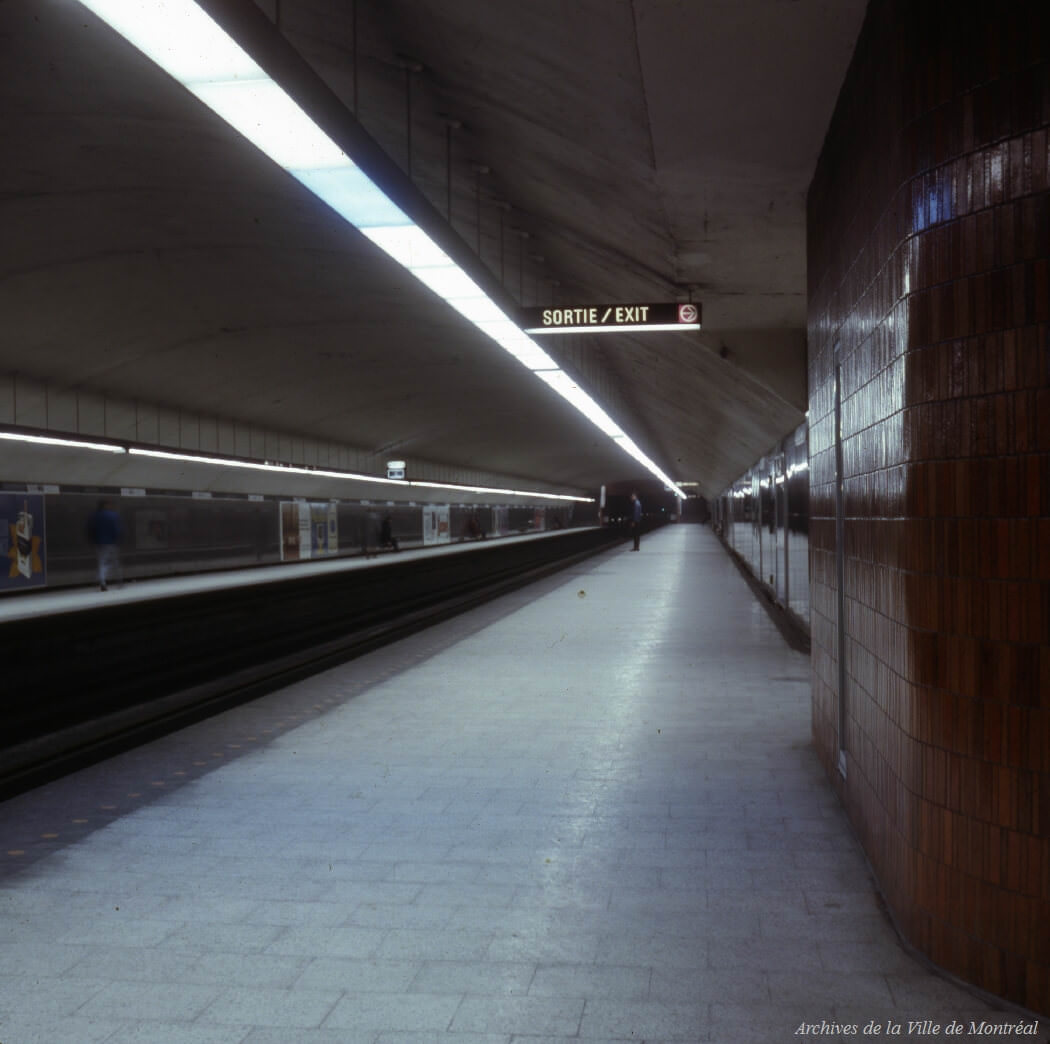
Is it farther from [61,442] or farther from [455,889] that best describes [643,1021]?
[61,442]

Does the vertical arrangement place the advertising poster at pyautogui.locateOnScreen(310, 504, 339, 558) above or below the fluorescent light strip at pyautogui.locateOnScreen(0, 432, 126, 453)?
below

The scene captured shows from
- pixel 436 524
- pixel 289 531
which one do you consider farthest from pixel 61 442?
pixel 436 524

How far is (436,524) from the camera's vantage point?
39125 millimetres

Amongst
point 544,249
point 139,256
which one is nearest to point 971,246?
point 544,249

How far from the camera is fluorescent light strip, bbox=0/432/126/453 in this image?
41.4ft

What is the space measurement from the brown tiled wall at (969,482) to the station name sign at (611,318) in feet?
15.5

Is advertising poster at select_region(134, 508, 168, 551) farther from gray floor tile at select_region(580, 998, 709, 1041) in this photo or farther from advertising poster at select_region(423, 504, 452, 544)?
gray floor tile at select_region(580, 998, 709, 1041)

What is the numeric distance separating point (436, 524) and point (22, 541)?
78.3ft

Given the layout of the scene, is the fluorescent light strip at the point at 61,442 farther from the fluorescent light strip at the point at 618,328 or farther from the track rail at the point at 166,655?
the fluorescent light strip at the point at 618,328

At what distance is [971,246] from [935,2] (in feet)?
2.44

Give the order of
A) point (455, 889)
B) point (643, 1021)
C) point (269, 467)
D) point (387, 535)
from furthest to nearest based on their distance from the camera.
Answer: point (387, 535), point (269, 467), point (455, 889), point (643, 1021)

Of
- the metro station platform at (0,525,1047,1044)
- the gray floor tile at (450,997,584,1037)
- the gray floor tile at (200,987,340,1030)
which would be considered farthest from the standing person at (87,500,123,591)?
the gray floor tile at (450,997,584,1037)

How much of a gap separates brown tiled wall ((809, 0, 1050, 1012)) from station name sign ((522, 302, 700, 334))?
471 centimetres

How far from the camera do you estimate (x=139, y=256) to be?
1059cm
